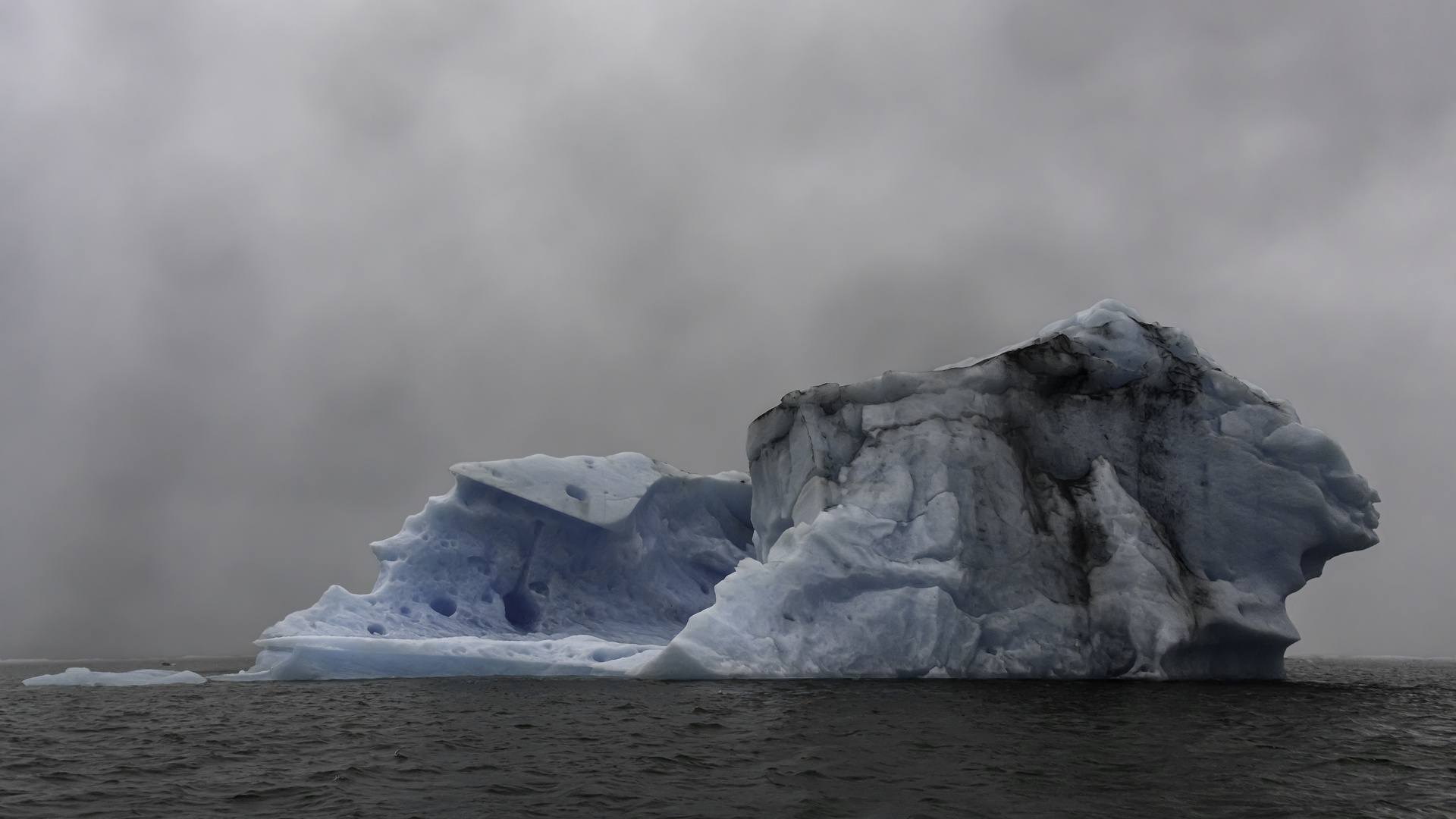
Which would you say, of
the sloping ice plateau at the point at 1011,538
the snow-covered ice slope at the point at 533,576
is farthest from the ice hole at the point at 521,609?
the sloping ice plateau at the point at 1011,538

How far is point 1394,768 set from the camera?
7.36 m

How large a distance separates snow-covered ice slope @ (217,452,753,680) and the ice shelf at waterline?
0.42 feet

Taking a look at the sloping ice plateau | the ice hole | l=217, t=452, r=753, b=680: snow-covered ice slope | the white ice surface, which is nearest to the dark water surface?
the sloping ice plateau

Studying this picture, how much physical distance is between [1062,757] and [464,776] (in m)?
4.99

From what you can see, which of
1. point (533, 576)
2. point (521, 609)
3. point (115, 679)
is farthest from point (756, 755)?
point (115, 679)

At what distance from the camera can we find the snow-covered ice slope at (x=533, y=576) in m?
17.2

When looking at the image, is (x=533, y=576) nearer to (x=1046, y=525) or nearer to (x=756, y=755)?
(x=1046, y=525)

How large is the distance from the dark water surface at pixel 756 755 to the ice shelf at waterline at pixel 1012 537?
1.70m

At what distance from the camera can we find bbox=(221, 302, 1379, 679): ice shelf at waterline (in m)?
Result: 15.0

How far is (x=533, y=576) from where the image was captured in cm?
2320

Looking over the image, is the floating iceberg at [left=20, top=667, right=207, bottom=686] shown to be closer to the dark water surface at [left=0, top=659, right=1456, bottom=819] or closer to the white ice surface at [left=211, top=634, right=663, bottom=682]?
the white ice surface at [left=211, top=634, right=663, bottom=682]

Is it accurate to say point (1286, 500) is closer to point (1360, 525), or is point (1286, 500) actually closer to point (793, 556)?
point (1360, 525)

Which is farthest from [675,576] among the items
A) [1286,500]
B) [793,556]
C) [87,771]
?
[87,771]

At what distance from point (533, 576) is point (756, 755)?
53.2 feet
